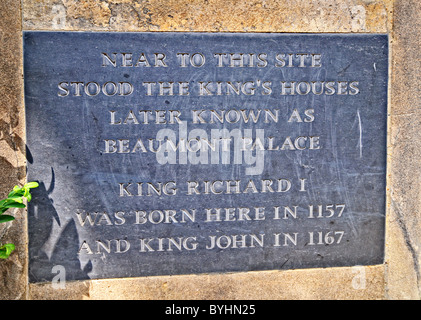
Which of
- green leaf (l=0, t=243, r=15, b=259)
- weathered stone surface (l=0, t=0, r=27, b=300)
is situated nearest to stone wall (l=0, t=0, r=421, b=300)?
weathered stone surface (l=0, t=0, r=27, b=300)

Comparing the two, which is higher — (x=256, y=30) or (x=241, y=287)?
(x=256, y=30)

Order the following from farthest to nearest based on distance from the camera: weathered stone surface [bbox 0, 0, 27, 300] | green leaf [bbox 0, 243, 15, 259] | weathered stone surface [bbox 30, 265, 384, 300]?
weathered stone surface [bbox 30, 265, 384, 300] < weathered stone surface [bbox 0, 0, 27, 300] < green leaf [bbox 0, 243, 15, 259]

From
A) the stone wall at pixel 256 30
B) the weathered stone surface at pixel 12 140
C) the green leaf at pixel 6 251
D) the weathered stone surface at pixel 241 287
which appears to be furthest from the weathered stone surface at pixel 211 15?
the weathered stone surface at pixel 241 287

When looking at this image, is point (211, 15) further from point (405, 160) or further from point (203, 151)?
point (405, 160)

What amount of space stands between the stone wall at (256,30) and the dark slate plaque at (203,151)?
61mm

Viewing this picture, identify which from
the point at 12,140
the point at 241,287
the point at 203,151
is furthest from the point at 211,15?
the point at 241,287

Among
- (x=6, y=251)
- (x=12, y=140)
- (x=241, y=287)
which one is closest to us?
(x=6, y=251)

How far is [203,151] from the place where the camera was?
2320 millimetres

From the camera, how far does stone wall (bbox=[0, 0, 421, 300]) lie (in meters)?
2.22

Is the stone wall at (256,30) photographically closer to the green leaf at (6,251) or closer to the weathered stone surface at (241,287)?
the weathered stone surface at (241,287)

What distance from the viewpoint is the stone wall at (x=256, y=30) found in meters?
2.22

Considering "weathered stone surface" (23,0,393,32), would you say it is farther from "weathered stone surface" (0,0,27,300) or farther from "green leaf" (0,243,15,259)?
"green leaf" (0,243,15,259)

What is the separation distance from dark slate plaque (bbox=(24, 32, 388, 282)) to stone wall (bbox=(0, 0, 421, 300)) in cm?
6

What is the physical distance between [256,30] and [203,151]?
0.78 m
